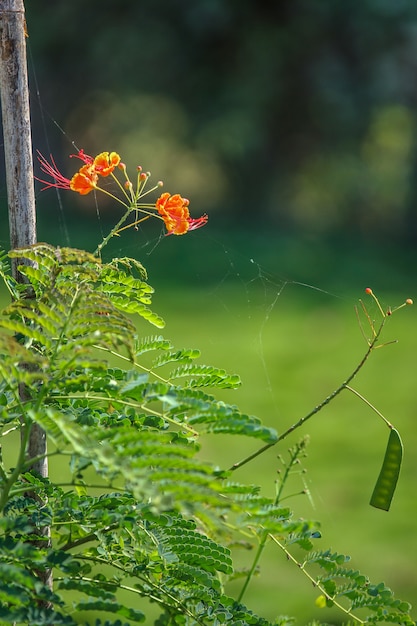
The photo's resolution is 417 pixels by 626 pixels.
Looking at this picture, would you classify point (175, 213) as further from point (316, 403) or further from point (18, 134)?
point (316, 403)

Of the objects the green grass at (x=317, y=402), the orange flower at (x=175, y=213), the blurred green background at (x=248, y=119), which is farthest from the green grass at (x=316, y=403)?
the orange flower at (x=175, y=213)

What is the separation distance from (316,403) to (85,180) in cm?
290

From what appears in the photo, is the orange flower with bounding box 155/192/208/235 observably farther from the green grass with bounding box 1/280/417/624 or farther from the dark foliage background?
the dark foliage background

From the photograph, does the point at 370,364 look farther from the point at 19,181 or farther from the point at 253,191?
the point at 19,181

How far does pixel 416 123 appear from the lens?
20.3 ft

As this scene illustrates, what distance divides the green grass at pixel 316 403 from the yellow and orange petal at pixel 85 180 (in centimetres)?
159

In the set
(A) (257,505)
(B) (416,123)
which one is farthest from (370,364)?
(A) (257,505)

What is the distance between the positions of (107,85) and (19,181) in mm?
5497

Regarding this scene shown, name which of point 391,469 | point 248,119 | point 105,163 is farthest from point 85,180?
point 248,119

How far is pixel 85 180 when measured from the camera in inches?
45.1

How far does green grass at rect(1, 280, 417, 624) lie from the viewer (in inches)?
110

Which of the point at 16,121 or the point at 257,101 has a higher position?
the point at 16,121

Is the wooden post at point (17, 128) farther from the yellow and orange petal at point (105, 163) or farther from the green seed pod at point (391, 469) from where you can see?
→ the green seed pod at point (391, 469)

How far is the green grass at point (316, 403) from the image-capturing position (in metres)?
2.80
